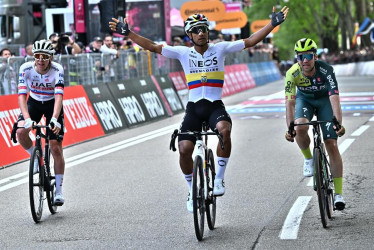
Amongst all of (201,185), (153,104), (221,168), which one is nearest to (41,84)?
(221,168)

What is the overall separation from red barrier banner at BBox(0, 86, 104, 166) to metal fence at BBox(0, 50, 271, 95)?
26.4 inches

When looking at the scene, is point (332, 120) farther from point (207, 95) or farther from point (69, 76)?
point (69, 76)

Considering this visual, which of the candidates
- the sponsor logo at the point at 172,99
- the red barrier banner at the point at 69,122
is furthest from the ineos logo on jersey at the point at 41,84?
the sponsor logo at the point at 172,99

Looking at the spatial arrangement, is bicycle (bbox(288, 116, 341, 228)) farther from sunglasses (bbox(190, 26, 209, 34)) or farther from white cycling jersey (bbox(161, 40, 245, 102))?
sunglasses (bbox(190, 26, 209, 34))

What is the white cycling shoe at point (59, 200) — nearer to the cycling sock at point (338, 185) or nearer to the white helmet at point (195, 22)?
the white helmet at point (195, 22)

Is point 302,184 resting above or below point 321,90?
below

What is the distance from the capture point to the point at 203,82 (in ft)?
30.2

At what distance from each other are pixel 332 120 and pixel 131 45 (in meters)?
19.0

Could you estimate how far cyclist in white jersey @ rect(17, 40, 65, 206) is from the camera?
10.2 meters

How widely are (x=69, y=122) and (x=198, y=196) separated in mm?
10049

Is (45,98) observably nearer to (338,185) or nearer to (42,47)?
(42,47)

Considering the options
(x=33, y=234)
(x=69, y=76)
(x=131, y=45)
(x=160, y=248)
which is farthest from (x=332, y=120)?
(x=131, y=45)

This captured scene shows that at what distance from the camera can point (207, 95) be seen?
9.17 m

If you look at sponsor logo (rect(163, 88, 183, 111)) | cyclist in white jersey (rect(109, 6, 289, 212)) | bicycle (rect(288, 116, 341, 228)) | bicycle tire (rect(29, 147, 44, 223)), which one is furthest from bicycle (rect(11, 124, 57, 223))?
sponsor logo (rect(163, 88, 183, 111))
